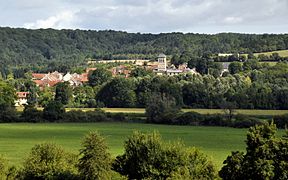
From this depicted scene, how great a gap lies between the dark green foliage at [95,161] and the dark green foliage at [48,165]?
0.82 meters

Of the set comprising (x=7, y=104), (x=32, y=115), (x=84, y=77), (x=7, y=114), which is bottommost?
(x=32, y=115)

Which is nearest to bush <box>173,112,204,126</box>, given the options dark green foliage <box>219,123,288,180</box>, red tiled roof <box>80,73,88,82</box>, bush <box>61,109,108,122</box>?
bush <box>61,109,108,122</box>

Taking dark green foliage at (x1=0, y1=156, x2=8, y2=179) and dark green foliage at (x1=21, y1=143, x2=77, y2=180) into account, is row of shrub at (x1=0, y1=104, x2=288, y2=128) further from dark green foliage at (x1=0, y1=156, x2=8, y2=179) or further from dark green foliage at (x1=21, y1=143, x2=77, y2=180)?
dark green foliage at (x1=0, y1=156, x2=8, y2=179)

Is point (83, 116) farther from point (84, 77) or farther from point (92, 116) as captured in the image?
point (84, 77)

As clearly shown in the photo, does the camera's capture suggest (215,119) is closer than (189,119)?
Yes

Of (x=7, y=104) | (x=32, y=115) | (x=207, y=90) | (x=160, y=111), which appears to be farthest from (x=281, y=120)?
(x=7, y=104)

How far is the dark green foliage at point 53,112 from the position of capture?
9947cm

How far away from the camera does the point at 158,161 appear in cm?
3550

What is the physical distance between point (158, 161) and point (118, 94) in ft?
295

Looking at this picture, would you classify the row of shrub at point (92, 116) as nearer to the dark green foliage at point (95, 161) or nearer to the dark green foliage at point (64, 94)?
the dark green foliage at point (64, 94)

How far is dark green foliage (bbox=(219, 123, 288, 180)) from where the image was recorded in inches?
1308

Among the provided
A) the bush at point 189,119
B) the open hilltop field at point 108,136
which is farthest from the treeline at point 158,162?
the bush at point 189,119

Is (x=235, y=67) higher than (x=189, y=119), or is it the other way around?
(x=235, y=67)

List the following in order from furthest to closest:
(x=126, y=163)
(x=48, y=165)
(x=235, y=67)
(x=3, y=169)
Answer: (x=235, y=67) < (x=126, y=163) < (x=48, y=165) < (x=3, y=169)
